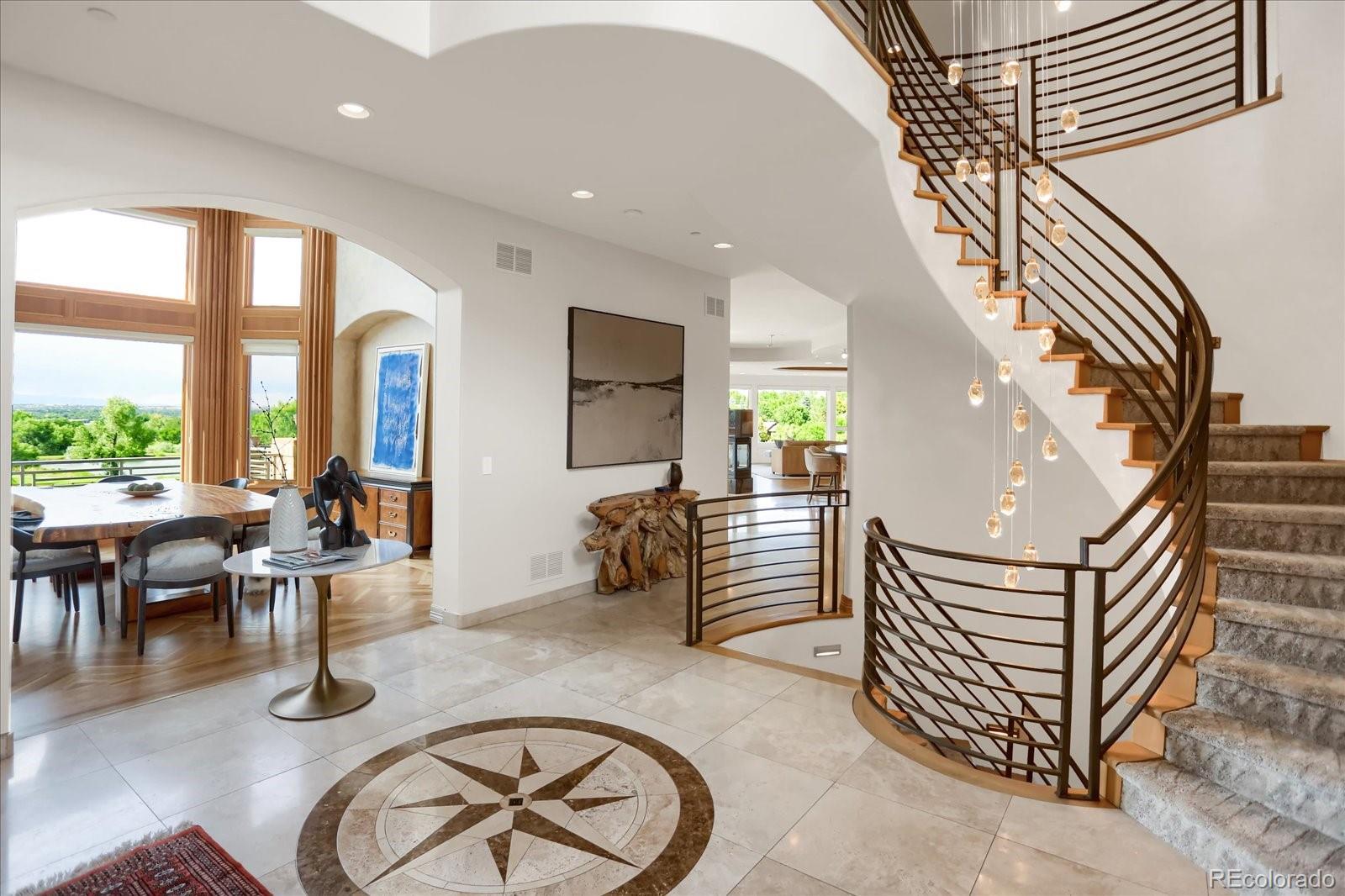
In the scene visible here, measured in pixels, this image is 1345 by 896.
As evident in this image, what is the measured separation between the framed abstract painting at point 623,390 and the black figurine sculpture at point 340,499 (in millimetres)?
2172

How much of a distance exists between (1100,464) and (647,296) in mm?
3928

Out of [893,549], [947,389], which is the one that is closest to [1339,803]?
[893,549]

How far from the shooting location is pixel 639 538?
20.1 feet

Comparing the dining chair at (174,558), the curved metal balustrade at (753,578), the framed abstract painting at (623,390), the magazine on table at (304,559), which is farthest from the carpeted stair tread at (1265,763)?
the dining chair at (174,558)

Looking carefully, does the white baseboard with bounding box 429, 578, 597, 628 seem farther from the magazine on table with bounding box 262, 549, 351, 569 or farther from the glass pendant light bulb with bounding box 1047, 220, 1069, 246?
the glass pendant light bulb with bounding box 1047, 220, 1069, 246

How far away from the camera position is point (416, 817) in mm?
2578

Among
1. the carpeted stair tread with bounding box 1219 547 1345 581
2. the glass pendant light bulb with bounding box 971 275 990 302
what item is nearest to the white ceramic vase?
the glass pendant light bulb with bounding box 971 275 990 302

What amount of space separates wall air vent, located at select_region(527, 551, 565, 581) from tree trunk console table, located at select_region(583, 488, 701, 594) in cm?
26

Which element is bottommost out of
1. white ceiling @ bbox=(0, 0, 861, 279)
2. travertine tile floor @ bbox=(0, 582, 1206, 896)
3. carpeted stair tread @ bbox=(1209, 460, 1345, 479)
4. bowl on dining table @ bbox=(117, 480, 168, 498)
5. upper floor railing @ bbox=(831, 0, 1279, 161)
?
travertine tile floor @ bbox=(0, 582, 1206, 896)

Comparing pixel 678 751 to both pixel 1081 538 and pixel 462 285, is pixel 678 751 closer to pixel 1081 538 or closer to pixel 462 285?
pixel 1081 538

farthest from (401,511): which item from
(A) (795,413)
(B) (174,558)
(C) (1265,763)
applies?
(A) (795,413)

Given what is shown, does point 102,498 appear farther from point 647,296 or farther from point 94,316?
point 647,296

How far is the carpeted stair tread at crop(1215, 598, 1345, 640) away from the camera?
258 cm

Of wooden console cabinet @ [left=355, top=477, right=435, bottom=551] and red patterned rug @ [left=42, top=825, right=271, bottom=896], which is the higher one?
wooden console cabinet @ [left=355, top=477, right=435, bottom=551]
